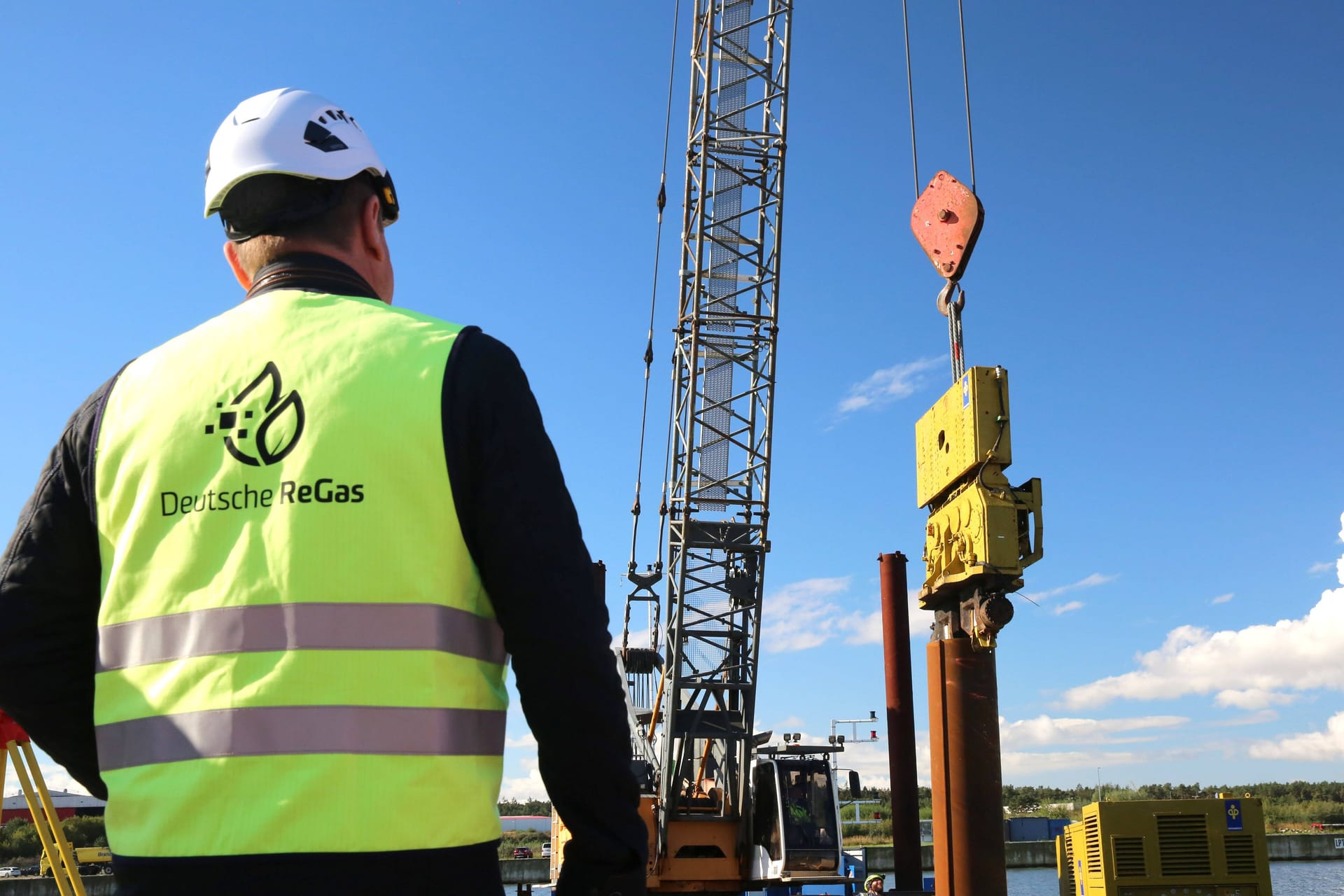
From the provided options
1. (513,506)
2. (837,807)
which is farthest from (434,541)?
(837,807)

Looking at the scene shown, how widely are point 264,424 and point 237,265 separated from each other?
1.95 feet

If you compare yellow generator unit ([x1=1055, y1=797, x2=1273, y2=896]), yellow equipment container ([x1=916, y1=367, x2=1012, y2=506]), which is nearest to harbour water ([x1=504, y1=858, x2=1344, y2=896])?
yellow generator unit ([x1=1055, y1=797, x2=1273, y2=896])

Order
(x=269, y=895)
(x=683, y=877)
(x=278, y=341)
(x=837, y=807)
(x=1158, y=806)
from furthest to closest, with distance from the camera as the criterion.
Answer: (x=683, y=877), (x=837, y=807), (x=1158, y=806), (x=278, y=341), (x=269, y=895)

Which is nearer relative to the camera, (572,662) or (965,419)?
(572,662)

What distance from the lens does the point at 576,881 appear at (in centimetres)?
175

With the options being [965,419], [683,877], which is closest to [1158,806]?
[965,419]

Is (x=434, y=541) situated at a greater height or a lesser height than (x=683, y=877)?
greater

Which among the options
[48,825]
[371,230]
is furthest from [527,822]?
[371,230]

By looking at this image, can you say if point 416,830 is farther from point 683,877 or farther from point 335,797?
point 683,877

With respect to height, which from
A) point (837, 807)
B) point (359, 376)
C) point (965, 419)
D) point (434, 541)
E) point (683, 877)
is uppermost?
point (965, 419)

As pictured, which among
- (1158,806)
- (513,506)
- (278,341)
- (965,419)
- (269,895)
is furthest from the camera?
(1158,806)

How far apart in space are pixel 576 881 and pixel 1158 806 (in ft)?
39.6

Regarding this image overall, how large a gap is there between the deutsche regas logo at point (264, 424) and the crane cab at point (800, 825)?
16.9 meters

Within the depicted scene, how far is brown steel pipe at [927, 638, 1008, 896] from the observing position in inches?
343
